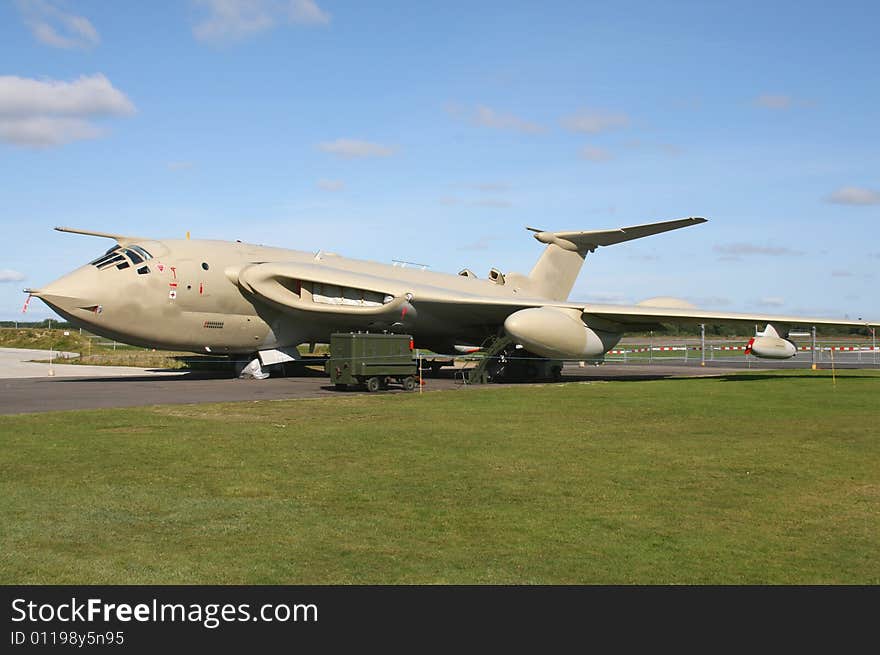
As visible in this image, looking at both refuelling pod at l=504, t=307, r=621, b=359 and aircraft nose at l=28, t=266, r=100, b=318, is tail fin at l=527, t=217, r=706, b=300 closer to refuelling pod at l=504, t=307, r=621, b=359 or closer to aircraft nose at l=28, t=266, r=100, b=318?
refuelling pod at l=504, t=307, r=621, b=359

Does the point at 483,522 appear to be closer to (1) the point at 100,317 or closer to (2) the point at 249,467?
(2) the point at 249,467

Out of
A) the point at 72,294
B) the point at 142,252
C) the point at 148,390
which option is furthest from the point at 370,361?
the point at 72,294

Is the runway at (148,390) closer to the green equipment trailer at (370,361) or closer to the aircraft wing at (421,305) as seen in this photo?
the green equipment trailer at (370,361)

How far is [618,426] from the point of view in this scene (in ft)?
43.6

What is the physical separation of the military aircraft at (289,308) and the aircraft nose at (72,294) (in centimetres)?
3

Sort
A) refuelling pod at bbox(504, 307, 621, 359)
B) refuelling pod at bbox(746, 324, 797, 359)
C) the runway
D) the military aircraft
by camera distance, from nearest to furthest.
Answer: the runway
the military aircraft
refuelling pod at bbox(504, 307, 621, 359)
refuelling pod at bbox(746, 324, 797, 359)

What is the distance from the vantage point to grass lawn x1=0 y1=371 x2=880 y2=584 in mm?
5578

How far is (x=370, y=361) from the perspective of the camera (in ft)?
Answer: 69.5

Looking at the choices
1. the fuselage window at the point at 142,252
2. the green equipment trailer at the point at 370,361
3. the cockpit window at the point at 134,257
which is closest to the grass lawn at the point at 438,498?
the green equipment trailer at the point at 370,361

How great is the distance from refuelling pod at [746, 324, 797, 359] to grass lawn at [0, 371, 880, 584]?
11.7 m

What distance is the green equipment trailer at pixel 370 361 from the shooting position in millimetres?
20906

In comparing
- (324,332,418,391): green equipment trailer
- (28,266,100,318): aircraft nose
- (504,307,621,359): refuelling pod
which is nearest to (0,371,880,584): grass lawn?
(324,332,418,391): green equipment trailer

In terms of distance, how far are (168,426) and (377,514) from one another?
6.85 meters

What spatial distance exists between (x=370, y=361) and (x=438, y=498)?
13.5 metres
